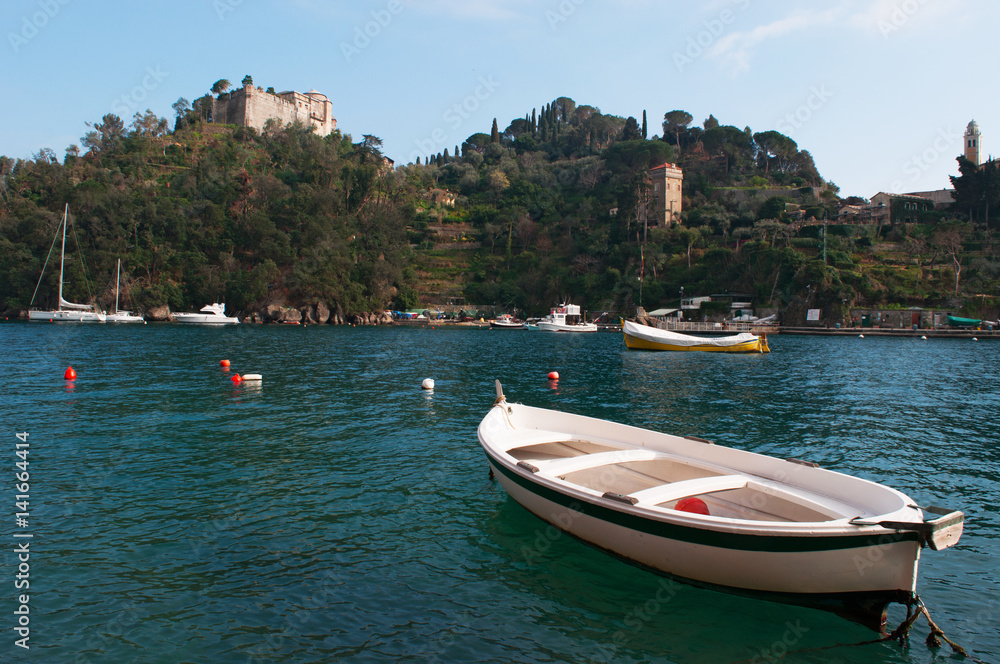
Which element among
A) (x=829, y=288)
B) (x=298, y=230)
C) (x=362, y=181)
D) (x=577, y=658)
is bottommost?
(x=577, y=658)

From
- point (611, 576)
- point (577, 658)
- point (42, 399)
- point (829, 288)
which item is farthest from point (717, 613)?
point (829, 288)

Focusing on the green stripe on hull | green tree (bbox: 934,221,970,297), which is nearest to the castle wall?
green tree (bbox: 934,221,970,297)

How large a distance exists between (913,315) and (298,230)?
9030 cm

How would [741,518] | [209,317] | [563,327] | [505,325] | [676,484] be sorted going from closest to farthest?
[741,518], [676,484], [209,317], [563,327], [505,325]

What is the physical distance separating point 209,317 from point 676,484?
271 ft

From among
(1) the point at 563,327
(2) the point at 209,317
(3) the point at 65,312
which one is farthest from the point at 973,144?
(3) the point at 65,312

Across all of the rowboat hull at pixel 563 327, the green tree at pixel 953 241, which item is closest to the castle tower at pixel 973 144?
the green tree at pixel 953 241

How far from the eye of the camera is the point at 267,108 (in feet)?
451

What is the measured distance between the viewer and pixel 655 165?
12231 centimetres

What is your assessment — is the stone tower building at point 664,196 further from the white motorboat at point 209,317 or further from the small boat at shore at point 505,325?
the white motorboat at point 209,317

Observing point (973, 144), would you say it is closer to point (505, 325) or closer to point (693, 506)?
point (505, 325)

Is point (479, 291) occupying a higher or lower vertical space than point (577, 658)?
higher

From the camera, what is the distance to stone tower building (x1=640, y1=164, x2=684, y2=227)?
108 metres

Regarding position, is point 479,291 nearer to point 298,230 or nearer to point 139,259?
point 298,230
